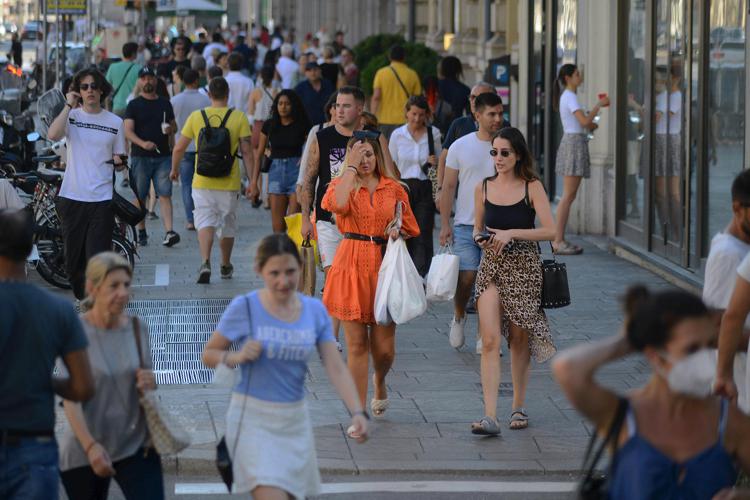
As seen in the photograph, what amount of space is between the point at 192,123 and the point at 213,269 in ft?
5.17

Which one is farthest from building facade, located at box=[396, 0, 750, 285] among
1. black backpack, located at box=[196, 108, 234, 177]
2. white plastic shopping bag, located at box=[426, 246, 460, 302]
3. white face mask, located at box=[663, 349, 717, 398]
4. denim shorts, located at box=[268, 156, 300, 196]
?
white face mask, located at box=[663, 349, 717, 398]

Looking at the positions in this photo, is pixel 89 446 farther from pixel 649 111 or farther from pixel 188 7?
pixel 188 7

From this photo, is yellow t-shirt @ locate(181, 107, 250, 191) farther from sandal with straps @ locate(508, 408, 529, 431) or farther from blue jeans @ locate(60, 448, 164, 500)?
blue jeans @ locate(60, 448, 164, 500)

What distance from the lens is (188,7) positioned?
153 ft

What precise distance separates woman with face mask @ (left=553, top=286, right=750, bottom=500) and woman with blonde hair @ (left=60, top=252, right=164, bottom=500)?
1.78 metres

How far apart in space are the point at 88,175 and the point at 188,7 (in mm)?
35674

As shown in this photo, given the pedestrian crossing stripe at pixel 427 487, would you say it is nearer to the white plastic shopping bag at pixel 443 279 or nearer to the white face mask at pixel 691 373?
the white plastic shopping bag at pixel 443 279

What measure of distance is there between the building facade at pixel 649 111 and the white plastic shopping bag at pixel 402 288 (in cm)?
442

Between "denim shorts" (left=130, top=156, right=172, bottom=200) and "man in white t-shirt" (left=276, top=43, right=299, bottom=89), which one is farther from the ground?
"man in white t-shirt" (left=276, top=43, right=299, bottom=89)

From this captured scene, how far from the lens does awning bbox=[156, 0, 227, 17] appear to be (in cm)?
4575

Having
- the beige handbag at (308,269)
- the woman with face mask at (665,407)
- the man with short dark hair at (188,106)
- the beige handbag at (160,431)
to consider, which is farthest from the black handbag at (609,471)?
the man with short dark hair at (188,106)

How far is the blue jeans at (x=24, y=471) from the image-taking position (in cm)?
497

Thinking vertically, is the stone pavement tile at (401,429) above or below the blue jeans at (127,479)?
below

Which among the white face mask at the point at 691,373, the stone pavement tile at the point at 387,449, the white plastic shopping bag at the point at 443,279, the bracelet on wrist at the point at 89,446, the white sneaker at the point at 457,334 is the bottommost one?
the stone pavement tile at the point at 387,449
